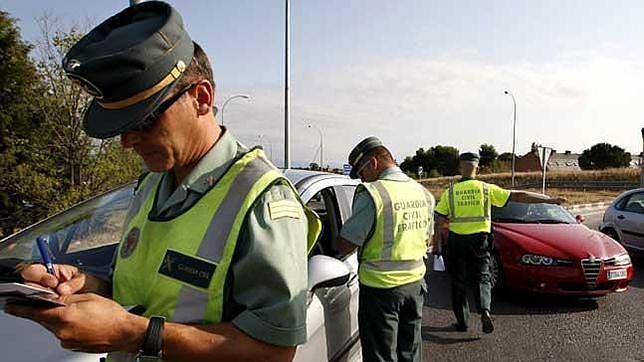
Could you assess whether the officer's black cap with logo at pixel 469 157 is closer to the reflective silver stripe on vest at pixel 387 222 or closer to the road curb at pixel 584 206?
the reflective silver stripe on vest at pixel 387 222

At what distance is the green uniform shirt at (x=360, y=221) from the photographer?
305cm

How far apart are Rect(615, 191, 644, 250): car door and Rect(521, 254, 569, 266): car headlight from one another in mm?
3723

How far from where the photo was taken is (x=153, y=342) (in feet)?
3.46

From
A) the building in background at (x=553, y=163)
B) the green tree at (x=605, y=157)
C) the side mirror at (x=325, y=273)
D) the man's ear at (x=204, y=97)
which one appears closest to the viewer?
the man's ear at (x=204, y=97)

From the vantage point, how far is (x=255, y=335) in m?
1.11

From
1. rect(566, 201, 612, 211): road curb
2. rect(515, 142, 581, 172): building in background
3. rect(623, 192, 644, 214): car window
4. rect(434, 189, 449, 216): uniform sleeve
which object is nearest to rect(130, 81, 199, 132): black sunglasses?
rect(434, 189, 449, 216): uniform sleeve

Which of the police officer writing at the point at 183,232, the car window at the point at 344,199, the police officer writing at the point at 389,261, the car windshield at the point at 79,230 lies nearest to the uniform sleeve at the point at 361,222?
the police officer writing at the point at 389,261

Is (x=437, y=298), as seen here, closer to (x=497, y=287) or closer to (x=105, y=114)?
(x=497, y=287)

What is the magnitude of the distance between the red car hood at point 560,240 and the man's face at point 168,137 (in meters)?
5.75

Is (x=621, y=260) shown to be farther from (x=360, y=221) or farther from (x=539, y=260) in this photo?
(x=360, y=221)

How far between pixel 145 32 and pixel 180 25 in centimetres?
9

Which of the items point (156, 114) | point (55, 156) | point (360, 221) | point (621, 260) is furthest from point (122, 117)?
point (55, 156)

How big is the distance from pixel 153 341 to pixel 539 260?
587 centimetres

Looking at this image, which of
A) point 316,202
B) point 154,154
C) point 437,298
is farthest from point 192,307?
point 437,298
